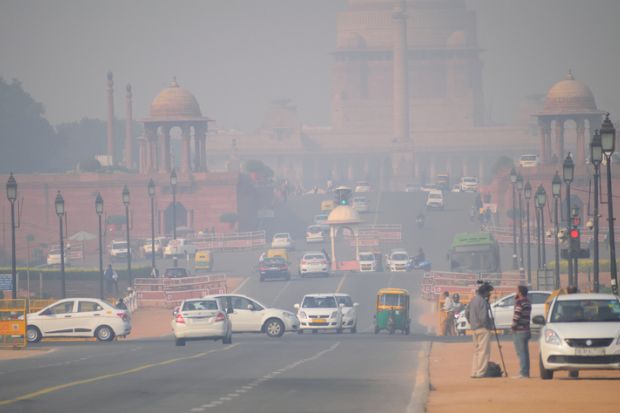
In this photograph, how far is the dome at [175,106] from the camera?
12756 centimetres

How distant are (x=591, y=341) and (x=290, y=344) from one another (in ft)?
54.4

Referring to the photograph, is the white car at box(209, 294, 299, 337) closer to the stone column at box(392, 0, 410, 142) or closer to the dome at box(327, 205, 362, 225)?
the dome at box(327, 205, 362, 225)

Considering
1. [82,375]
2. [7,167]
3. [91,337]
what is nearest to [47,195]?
[7,167]

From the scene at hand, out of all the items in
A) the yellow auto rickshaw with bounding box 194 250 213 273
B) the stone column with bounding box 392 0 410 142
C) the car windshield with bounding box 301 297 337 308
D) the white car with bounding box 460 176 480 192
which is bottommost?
the car windshield with bounding box 301 297 337 308

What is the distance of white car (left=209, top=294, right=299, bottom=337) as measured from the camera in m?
45.0

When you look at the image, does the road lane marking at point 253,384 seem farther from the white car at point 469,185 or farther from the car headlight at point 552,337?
the white car at point 469,185

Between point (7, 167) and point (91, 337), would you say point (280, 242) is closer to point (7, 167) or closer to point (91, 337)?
point (91, 337)

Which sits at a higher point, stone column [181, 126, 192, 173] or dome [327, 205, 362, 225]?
stone column [181, 126, 192, 173]

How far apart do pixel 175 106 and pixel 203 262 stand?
42013 millimetres

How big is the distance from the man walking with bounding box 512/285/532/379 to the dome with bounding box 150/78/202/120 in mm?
102374

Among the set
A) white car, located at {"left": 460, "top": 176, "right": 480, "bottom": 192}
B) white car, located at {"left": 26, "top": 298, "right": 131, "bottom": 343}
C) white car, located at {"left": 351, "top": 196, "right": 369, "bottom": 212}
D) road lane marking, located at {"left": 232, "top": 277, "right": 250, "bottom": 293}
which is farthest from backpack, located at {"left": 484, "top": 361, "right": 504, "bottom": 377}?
white car, located at {"left": 460, "top": 176, "right": 480, "bottom": 192}

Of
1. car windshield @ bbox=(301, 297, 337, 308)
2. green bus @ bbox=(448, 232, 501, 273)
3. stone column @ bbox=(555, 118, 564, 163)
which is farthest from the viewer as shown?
stone column @ bbox=(555, 118, 564, 163)

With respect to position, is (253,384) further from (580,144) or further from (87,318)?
(580,144)

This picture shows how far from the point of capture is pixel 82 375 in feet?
88.3
